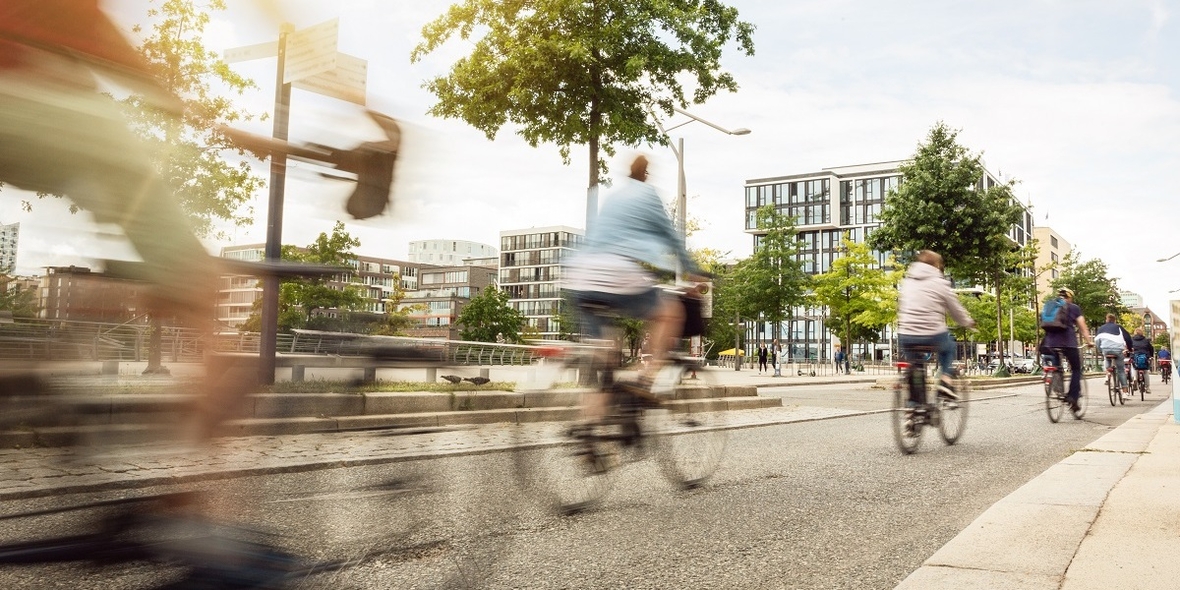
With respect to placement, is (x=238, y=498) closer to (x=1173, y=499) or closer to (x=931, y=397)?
(x=1173, y=499)

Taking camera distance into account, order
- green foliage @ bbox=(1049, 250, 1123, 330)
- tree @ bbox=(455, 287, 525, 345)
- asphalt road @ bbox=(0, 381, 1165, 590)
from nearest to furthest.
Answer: asphalt road @ bbox=(0, 381, 1165, 590)
green foliage @ bbox=(1049, 250, 1123, 330)
tree @ bbox=(455, 287, 525, 345)

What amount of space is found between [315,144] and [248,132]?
0.14 m

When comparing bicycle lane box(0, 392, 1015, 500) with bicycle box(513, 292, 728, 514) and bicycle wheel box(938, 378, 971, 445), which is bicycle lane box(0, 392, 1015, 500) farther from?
bicycle wheel box(938, 378, 971, 445)

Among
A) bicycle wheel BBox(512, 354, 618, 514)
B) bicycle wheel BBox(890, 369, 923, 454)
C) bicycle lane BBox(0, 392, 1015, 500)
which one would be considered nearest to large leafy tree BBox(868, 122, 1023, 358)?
bicycle wheel BBox(890, 369, 923, 454)

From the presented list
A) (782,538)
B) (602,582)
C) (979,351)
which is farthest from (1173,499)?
(979,351)

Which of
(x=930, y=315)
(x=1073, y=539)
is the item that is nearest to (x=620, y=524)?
(x=1073, y=539)

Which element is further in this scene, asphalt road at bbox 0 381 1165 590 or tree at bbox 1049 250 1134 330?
tree at bbox 1049 250 1134 330

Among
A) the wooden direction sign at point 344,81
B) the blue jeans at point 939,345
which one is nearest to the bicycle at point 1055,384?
the blue jeans at point 939,345

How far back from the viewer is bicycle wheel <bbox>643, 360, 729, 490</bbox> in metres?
4.73

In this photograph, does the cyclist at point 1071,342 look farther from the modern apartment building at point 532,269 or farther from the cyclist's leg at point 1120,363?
the modern apartment building at point 532,269

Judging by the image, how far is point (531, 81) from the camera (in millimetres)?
14219

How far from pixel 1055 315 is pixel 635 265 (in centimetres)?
784

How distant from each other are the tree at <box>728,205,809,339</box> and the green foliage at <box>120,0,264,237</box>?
40431mm

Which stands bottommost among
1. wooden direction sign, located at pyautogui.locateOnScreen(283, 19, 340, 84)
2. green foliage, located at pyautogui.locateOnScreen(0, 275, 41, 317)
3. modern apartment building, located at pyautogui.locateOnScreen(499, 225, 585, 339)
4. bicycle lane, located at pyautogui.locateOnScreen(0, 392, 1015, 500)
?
bicycle lane, located at pyautogui.locateOnScreen(0, 392, 1015, 500)
